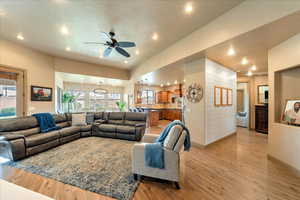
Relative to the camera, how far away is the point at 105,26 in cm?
307

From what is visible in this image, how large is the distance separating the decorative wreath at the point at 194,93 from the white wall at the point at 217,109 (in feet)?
0.64

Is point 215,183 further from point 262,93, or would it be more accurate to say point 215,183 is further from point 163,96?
point 163,96

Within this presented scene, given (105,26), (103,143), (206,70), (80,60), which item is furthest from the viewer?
(80,60)

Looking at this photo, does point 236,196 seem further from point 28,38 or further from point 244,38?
point 28,38

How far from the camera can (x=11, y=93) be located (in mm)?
4133

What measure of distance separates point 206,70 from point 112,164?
11.6 feet

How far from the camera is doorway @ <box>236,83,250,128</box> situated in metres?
6.52

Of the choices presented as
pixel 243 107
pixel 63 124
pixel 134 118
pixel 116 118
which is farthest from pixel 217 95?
pixel 63 124

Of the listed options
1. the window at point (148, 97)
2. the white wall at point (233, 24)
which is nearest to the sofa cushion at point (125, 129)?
the white wall at point (233, 24)

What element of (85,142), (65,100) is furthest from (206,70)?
(65,100)

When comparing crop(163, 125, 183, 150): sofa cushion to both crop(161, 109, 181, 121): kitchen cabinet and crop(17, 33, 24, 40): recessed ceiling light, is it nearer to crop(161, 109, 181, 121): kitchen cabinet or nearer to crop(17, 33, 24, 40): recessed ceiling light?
crop(17, 33, 24, 40): recessed ceiling light

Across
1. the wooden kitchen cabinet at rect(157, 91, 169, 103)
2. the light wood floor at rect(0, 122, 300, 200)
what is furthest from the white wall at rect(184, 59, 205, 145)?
the wooden kitchen cabinet at rect(157, 91, 169, 103)

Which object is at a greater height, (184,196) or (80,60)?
(80,60)

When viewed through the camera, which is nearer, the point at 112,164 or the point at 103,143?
the point at 112,164
